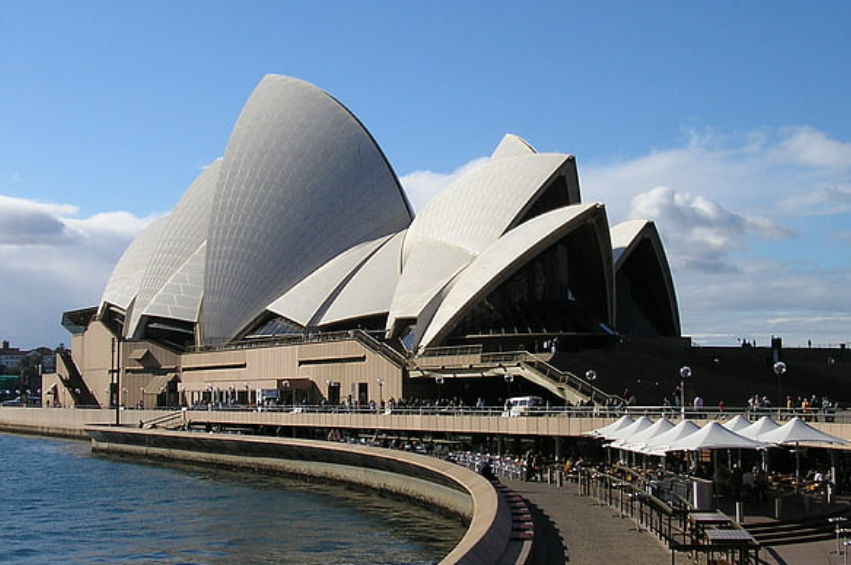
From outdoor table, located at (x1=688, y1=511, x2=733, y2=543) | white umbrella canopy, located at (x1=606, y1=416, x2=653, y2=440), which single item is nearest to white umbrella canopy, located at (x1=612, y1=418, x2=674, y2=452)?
white umbrella canopy, located at (x1=606, y1=416, x2=653, y2=440)

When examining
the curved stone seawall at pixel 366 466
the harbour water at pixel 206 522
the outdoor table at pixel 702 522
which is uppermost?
the outdoor table at pixel 702 522

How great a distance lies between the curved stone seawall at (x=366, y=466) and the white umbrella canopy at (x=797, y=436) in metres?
5.12

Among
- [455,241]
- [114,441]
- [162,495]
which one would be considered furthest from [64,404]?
[162,495]

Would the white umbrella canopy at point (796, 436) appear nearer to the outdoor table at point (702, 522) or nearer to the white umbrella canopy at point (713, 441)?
the white umbrella canopy at point (713, 441)

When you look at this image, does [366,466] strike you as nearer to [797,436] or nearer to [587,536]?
Result: [587,536]

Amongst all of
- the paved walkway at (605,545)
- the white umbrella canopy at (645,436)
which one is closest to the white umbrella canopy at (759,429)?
the white umbrella canopy at (645,436)

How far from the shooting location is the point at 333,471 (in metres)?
36.5

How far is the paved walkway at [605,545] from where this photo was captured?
15555 mm

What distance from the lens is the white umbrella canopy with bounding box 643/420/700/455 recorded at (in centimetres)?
1962

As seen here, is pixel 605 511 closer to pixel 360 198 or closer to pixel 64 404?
pixel 360 198

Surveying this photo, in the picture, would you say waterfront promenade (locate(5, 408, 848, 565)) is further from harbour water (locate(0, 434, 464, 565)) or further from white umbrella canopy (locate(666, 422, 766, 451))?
harbour water (locate(0, 434, 464, 565))

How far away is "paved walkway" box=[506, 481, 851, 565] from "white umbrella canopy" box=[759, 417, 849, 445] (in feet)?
6.73

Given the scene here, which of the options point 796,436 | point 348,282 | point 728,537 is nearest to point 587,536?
point 728,537

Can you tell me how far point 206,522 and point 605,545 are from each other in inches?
543
